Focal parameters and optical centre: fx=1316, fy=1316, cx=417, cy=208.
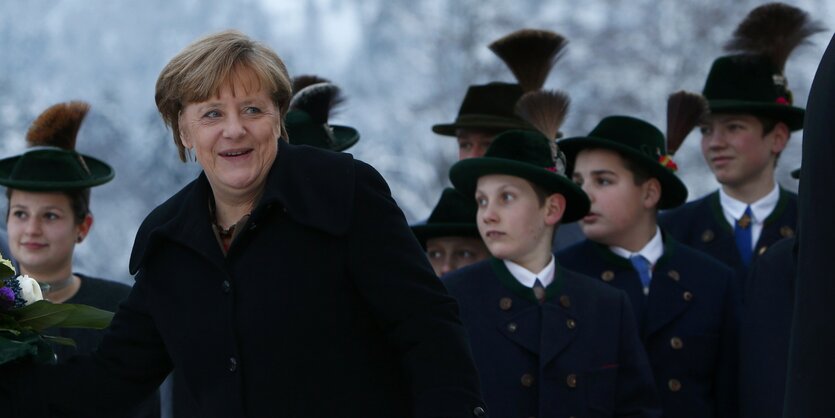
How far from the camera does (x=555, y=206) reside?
4.84 metres

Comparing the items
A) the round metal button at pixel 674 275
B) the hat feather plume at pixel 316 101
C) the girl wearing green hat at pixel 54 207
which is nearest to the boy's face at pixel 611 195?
the round metal button at pixel 674 275

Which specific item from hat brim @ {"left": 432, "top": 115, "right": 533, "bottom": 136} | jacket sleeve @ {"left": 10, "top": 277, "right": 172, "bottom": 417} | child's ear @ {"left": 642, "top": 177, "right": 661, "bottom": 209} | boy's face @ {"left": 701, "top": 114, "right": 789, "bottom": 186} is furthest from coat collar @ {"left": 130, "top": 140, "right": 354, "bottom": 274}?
boy's face @ {"left": 701, "top": 114, "right": 789, "bottom": 186}

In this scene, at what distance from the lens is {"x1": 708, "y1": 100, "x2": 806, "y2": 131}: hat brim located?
585 cm

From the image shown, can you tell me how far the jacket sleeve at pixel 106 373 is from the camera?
317 cm

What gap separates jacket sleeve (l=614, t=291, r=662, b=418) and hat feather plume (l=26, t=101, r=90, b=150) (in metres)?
2.43

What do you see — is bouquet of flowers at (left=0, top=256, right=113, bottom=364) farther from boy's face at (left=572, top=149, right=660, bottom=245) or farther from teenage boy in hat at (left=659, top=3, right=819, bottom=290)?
teenage boy in hat at (left=659, top=3, right=819, bottom=290)

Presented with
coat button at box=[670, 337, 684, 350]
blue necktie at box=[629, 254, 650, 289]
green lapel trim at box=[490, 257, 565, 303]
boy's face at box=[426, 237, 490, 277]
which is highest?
boy's face at box=[426, 237, 490, 277]

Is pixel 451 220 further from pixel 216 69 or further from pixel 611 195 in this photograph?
pixel 216 69

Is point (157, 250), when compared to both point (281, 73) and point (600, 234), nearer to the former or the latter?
point (281, 73)

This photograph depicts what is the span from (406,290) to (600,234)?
2.54m

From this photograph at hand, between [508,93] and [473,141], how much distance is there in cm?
29

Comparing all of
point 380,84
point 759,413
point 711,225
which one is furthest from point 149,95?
point 759,413

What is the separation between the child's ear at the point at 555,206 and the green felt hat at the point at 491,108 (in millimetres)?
1315

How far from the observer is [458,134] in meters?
6.48
